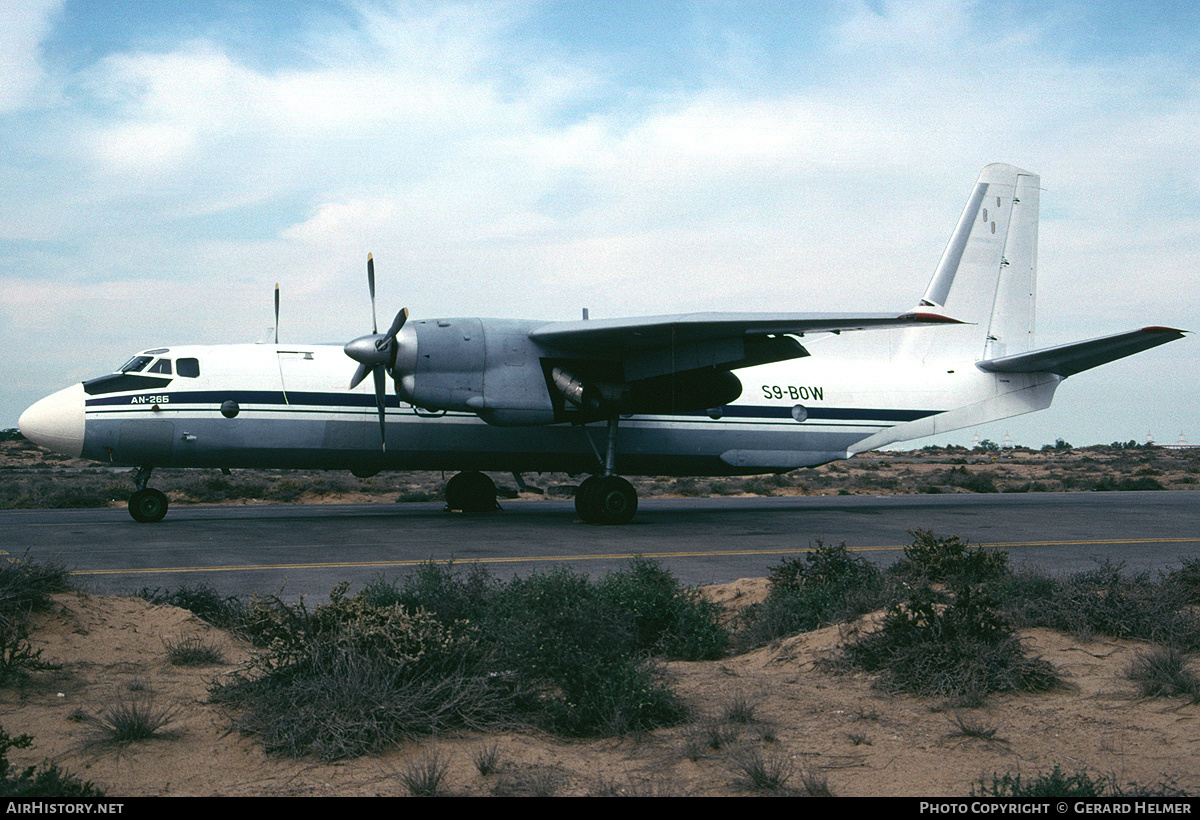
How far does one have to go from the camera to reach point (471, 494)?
21109mm

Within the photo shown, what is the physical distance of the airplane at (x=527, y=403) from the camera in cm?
1661

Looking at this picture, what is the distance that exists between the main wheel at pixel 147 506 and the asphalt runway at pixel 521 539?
321mm

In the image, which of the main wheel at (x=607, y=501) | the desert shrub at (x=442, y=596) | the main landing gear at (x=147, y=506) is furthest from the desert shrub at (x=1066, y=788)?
the main landing gear at (x=147, y=506)

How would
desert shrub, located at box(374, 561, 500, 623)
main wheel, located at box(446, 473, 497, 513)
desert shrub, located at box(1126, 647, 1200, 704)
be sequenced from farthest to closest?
1. main wheel, located at box(446, 473, 497, 513)
2. desert shrub, located at box(374, 561, 500, 623)
3. desert shrub, located at box(1126, 647, 1200, 704)

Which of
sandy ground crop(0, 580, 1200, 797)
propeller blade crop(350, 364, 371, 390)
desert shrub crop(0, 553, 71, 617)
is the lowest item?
sandy ground crop(0, 580, 1200, 797)

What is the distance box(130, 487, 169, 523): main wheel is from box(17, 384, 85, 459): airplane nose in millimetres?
1387

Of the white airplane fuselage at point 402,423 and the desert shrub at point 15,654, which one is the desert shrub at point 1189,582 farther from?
the white airplane fuselage at point 402,423

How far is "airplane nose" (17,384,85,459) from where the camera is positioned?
54.9 ft

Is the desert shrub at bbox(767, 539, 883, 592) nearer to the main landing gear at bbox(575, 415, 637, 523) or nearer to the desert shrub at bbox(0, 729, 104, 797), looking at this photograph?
the desert shrub at bbox(0, 729, 104, 797)

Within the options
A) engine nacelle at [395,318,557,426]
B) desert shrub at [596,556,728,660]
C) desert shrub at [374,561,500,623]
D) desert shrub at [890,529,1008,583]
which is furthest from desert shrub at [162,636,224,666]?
engine nacelle at [395,318,557,426]

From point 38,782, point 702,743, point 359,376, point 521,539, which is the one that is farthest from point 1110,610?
point 359,376

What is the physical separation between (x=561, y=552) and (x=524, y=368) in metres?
5.05

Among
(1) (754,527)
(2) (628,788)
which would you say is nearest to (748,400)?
(1) (754,527)

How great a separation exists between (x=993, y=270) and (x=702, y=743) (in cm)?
2285
